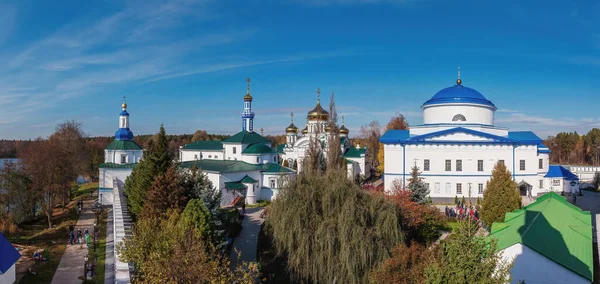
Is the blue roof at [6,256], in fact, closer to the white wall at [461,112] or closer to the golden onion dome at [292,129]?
the white wall at [461,112]

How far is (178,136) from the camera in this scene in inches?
4560

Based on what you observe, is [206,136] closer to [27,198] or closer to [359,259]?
[27,198]

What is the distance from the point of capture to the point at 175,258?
30.8ft

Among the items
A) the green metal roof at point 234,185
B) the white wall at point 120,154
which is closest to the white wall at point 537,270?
the green metal roof at point 234,185

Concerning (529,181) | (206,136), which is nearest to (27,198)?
(529,181)

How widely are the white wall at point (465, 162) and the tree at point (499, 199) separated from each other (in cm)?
1170

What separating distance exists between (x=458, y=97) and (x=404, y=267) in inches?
958

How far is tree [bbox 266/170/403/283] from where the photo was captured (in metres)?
12.2

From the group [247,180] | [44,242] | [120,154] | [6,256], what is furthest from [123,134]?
[6,256]

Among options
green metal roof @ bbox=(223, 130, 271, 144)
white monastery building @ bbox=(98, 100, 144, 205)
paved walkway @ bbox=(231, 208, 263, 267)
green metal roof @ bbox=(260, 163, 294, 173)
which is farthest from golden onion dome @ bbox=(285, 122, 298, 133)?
paved walkway @ bbox=(231, 208, 263, 267)

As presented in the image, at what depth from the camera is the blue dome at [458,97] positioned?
32.2 m

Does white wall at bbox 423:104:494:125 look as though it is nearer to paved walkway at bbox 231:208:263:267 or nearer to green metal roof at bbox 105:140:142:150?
paved walkway at bbox 231:208:263:267

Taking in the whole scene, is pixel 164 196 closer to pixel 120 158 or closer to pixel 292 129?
pixel 120 158

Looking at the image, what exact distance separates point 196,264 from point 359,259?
5.02m
